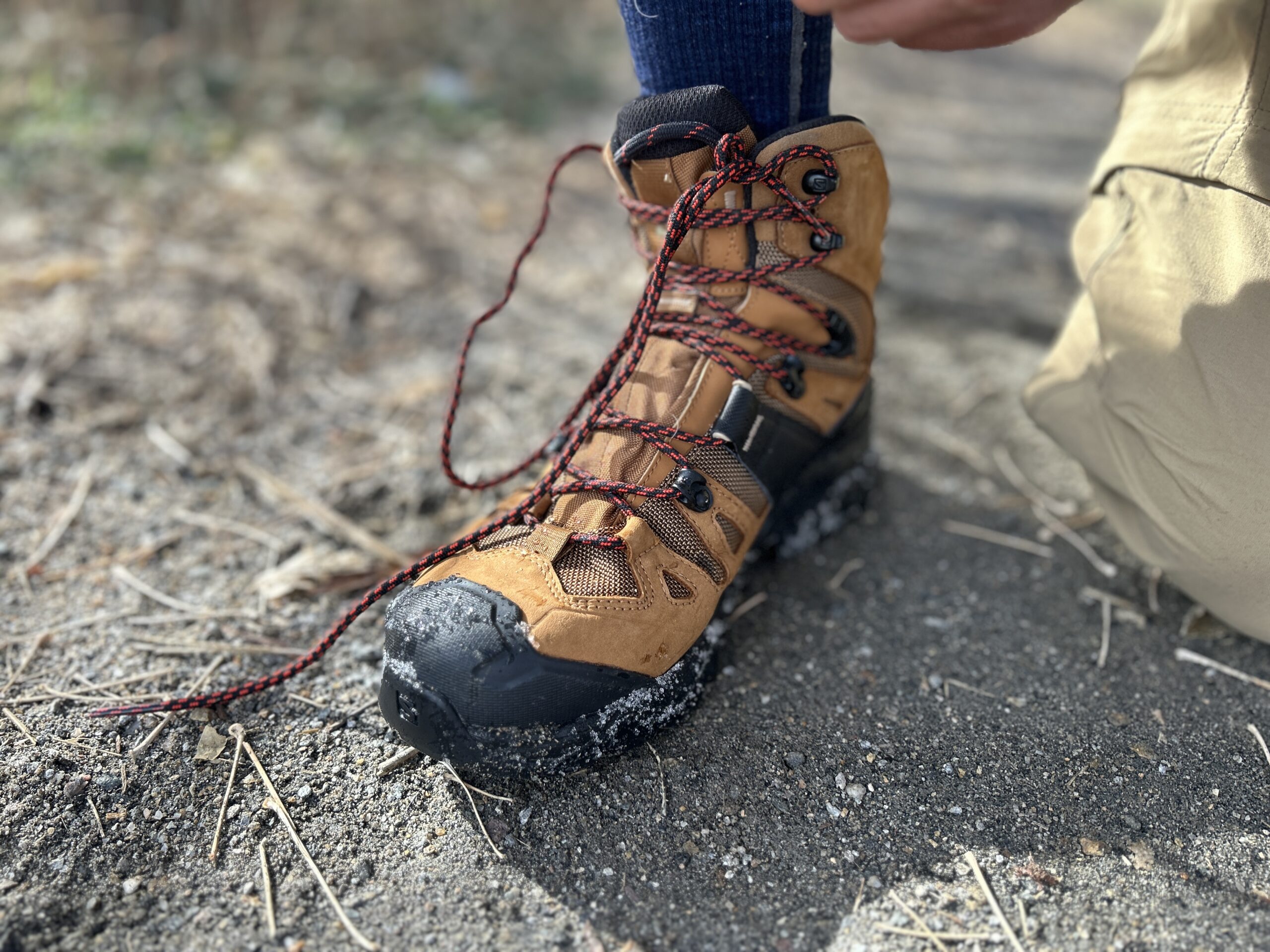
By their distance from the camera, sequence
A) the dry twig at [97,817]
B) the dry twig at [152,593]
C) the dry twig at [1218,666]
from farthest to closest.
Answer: the dry twig at [152,593] → the dry twig at [1218,666] → the dry twig at [97,817]

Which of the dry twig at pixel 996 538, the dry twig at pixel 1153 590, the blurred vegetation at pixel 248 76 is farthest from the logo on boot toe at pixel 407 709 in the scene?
the blurred vegetation at pixel 248 76

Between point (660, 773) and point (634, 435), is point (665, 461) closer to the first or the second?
point (634, 435)

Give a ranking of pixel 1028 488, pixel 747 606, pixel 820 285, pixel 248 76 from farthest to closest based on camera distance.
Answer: pixel 248 76 → pixel 1028 488 → pixel 747 606 → pixel 820 285

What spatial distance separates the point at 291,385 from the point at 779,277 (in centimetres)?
113

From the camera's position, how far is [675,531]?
1.15 metres

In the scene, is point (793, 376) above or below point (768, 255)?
below

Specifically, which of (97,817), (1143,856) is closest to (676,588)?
(1143,856)

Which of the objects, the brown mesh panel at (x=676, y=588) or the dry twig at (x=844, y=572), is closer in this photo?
the brown mesh panel at (x=676, y=588)

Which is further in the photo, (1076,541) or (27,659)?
(1076,541)

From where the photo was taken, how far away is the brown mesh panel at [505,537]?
1104mm

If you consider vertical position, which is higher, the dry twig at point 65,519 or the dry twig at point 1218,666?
the dry twig at point 65,519

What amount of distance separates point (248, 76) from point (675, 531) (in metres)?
3.00

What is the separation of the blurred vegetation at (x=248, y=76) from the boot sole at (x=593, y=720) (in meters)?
2.22

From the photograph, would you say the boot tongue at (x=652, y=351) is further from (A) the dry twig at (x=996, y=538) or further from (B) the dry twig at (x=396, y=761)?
(A) the dry twig at (x=996, y=538)
